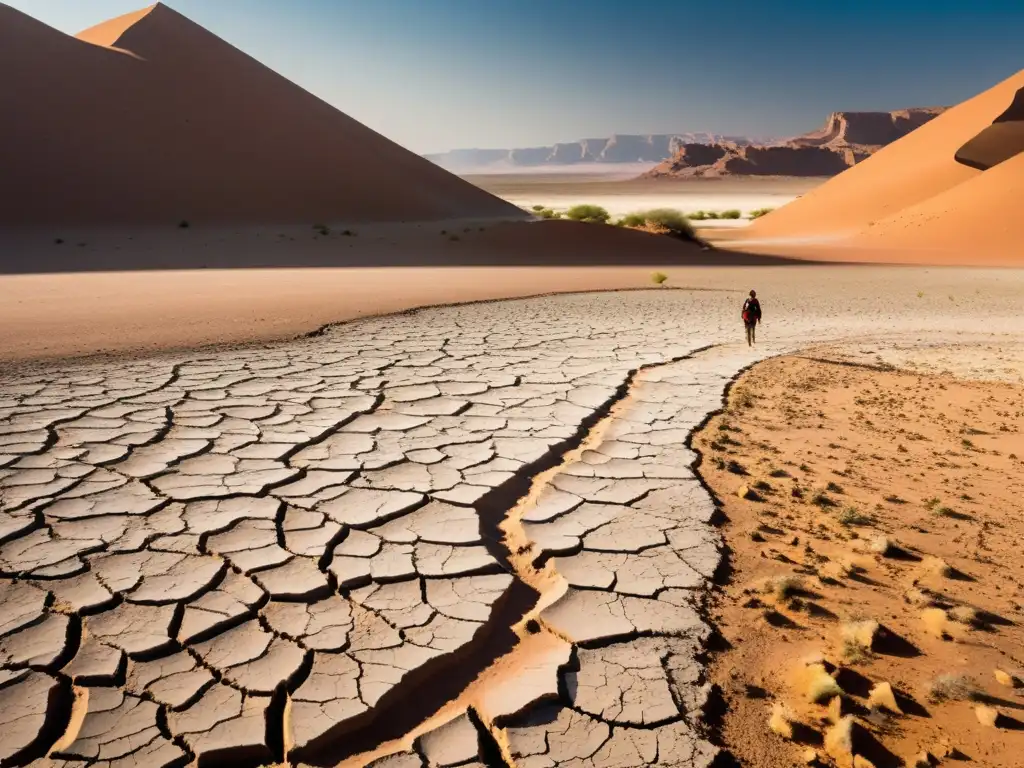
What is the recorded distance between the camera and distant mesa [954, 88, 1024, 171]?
91.2 ft

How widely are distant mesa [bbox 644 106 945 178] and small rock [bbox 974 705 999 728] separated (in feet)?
367

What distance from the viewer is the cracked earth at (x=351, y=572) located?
1999mm

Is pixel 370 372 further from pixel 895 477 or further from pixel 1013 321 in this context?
pixel 1013 321

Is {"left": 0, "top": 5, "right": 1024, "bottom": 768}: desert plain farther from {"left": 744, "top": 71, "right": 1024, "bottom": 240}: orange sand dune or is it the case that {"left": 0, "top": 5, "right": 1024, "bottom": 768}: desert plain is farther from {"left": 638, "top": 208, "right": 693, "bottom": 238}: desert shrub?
{"left": 744, "top": 71, "right": 1024, "bottom": 240}: orange sand dune

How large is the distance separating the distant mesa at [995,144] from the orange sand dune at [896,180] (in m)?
0.44

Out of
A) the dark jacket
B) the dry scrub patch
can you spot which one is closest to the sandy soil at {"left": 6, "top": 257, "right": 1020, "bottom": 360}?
the dark jacket

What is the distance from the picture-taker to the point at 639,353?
705 cm

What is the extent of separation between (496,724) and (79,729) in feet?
3.61

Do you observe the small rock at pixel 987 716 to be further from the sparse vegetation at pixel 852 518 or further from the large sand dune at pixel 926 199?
the large sand dune at pixel 926 199

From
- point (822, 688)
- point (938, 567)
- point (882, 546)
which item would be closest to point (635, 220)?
point (882, 546)

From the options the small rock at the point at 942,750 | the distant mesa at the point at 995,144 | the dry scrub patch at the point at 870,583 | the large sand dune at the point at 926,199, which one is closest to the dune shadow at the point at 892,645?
the dry scrub patch at the point at 870,583

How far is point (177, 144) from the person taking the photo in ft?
91.6

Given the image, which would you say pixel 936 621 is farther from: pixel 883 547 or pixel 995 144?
pixel 995 144

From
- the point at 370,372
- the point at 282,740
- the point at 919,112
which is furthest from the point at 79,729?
the point at 919,112
